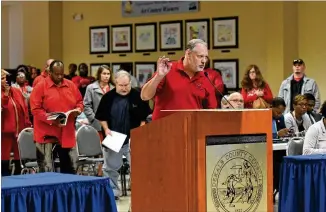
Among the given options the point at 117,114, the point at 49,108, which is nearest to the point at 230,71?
the point at 117,114

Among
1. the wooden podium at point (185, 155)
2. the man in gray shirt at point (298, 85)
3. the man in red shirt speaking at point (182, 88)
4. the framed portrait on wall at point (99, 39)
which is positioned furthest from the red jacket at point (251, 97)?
the framed portrait on wall at point (99, 39)

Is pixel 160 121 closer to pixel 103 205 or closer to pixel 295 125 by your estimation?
pixel 103 205

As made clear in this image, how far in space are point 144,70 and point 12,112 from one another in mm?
6663

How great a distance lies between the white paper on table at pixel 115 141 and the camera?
7625mm

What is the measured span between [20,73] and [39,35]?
4.57m

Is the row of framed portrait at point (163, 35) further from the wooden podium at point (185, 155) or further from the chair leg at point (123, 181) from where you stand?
the wooden podium at point (185, 155)

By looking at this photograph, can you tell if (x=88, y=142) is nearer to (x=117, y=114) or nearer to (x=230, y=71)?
(x=117, y=114)

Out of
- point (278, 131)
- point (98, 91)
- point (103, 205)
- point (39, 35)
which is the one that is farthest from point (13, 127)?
point (39, 35)

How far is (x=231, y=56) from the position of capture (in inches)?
541

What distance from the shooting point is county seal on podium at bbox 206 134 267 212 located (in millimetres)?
3012

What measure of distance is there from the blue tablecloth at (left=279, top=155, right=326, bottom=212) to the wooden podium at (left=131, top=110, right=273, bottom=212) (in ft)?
7.44

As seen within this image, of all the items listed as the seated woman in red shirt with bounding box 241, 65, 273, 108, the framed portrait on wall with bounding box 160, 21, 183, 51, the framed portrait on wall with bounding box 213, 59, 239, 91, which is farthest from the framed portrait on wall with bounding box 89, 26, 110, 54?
the seated woman in red shirt with bounding box 241, 65, 273, 108

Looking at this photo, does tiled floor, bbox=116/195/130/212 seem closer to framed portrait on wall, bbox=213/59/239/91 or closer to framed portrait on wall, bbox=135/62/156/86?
framed portrait on wall, bbox=213/59/239/91

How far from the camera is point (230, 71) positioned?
1377cm
